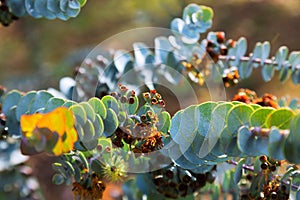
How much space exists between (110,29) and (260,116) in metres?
1.97

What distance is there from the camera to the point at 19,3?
0.71m

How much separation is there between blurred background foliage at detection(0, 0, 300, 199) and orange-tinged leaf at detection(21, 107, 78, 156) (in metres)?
1.29

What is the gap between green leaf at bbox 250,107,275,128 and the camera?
1.35 feet

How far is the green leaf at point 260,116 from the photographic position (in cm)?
41

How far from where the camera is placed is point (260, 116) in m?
0.41

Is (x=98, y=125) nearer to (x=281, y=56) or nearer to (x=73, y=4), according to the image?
(x=73, y=4)

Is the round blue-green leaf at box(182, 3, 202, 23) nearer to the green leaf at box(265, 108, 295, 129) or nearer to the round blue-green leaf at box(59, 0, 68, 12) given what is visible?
the round blue-green leaf at box(59, 0, 68, 12)

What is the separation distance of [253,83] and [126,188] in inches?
62.9

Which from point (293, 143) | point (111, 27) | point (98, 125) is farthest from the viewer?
point (111, 27)

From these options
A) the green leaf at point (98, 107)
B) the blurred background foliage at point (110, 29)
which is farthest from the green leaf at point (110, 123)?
the blurred background foliage at point (110, 29)

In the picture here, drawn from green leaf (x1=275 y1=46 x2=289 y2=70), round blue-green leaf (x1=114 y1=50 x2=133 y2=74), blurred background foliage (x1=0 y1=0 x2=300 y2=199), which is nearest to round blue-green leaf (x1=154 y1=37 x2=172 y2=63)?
round blue-green leaf (x1=114 y1=50 x2=133 y2=74)

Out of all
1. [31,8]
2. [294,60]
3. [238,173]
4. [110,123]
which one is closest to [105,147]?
[110,123]

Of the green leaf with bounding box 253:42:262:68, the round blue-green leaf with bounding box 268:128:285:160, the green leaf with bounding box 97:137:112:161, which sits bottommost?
the green leaf with bounding box 97:137:112:161

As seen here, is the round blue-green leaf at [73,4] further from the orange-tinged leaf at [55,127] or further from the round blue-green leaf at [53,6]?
the orange-tinged leaf at [55,127]
